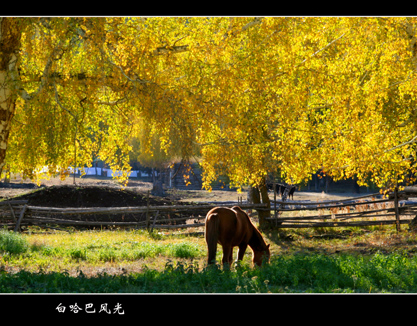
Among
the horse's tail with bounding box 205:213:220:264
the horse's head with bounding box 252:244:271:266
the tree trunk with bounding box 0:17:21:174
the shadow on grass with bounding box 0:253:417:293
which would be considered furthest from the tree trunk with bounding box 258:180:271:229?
the tree trunk with bounding box 0:17:21:174

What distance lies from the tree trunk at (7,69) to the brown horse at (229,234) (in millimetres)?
3788

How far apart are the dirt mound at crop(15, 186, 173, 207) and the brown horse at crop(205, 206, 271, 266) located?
15005mm

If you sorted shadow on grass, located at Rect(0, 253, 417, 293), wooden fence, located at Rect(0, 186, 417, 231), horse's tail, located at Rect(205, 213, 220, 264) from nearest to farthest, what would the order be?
shadow on grass, located at Rect(0, 253, 417, 293) → horse's tail, located at Rect(205, 213, 220, 264) → wooden fence, located at Rect(0, 186, 417, 231)

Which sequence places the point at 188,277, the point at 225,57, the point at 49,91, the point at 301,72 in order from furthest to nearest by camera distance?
the point at 301,72, the point at 225,57, the point at 49,91, the point at 188,277

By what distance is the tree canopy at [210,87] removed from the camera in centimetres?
742

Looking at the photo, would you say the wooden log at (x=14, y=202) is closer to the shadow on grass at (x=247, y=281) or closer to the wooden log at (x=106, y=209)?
the wooden log at (x=106, y=209)

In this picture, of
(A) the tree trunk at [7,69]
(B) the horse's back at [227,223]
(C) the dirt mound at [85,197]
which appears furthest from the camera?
(C) the dirt mound at [85,197]

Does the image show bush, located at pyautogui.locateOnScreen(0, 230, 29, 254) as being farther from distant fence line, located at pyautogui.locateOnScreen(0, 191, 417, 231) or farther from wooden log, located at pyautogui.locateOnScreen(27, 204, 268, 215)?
wooden log, located at pyautogui.locateOnScreen(27, 204, 268, 215)

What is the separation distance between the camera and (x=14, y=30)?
23.7 ft

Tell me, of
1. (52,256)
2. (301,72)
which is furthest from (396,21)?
(52,256)

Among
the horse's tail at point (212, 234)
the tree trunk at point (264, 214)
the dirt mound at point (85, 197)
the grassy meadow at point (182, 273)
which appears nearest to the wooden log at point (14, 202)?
the dirt mound at point (85, 197)

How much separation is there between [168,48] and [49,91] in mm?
2344

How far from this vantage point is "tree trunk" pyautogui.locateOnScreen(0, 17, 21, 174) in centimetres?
727
